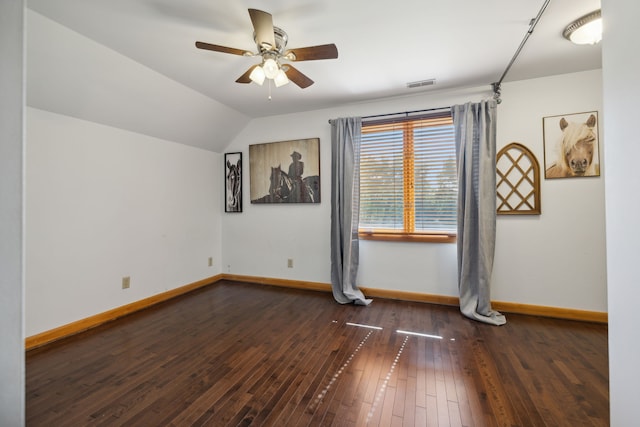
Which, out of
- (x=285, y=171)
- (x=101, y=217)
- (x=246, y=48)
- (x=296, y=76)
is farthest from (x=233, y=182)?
(x=296, y=76)

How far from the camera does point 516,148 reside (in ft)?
9.07

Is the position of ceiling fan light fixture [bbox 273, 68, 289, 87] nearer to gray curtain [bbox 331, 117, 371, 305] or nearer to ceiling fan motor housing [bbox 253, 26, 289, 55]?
ceiling fan motor housing [bbox 253, 26, 289, 55]

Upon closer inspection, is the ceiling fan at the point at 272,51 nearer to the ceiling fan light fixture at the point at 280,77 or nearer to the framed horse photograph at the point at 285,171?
the ceiling fan light fixture at the point at 280,77

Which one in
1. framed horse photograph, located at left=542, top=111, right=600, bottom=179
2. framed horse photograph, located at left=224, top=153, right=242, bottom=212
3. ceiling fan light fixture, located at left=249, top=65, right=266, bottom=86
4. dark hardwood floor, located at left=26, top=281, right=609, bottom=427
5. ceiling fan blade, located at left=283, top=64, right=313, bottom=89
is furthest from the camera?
framed horse photograph, located at left=224, top=153, right=242, bottom=212

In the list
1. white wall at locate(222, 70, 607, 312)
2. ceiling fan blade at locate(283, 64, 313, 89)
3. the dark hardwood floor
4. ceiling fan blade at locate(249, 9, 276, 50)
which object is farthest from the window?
ceiling fan blade at locate(249, 9, 276, 50)

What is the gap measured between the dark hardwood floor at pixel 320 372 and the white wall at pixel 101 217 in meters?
0.40

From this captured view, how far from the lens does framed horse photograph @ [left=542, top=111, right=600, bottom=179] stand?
2.55 metres

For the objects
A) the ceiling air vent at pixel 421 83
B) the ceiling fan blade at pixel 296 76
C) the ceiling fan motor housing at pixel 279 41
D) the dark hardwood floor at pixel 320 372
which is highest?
the ceiling air vent at pixel 421 83

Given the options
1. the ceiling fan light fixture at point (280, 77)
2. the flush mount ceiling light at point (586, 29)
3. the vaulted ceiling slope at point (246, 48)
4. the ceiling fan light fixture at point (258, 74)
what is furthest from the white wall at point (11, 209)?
the flush mount ceiling light at point (586, 29)

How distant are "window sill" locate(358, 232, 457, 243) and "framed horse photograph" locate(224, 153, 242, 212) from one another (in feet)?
6.62

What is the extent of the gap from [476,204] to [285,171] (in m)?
2.44

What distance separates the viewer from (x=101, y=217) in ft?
8.68

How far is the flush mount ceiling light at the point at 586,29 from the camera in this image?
5.84 feet

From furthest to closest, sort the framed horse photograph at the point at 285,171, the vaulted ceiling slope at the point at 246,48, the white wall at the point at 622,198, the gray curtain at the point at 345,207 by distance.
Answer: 1. the framed horse photograph at the point at 285,171
2. the gray curtain at the point at 345,207
3. the vaulted ceiling slope at the point at 246,48
4. the white wall at the point at 622,198
